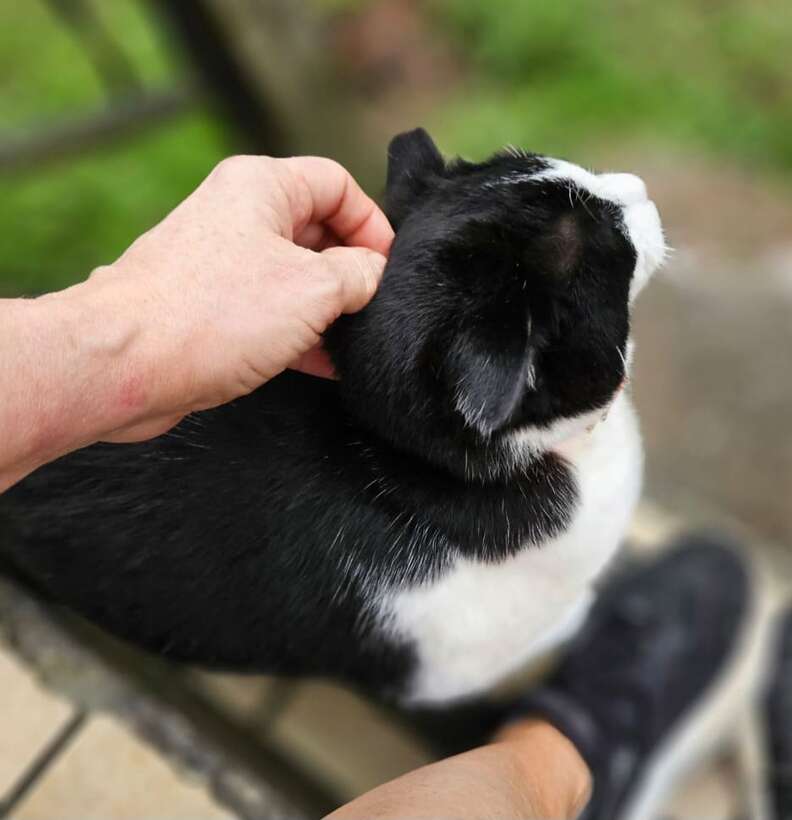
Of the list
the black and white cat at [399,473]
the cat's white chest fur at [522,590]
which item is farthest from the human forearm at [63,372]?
the cat's white chest fur at [522,590]

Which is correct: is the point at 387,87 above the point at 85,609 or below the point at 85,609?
below

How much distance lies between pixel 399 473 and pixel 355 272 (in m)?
0.21

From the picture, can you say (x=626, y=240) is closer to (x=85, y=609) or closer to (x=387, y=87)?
(x=85, y=609)

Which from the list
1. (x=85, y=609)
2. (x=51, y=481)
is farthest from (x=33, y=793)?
(x=51, y=481)

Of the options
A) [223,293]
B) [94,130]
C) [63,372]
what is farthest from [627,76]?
[63,372]

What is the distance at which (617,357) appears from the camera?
2.79ft

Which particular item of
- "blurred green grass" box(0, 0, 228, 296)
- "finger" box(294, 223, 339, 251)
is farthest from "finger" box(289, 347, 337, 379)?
"blurred green grass" box(0, 0, 228, 296)

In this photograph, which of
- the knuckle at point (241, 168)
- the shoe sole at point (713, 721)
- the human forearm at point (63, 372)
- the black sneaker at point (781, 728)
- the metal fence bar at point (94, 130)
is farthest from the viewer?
the metal fence bar at point (94, 130)

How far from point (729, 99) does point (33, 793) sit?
2.36m

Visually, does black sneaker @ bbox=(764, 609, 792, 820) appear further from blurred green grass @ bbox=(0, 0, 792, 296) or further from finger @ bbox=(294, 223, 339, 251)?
blurred green grass @ bbox=(0, 0, 792, 296)

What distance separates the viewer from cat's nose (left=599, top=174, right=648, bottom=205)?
→ 0.83m

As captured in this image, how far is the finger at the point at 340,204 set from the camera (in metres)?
0.82

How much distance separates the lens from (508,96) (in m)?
2.54

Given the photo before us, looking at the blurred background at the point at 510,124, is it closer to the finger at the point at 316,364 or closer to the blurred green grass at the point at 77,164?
the blurred green grass at the point at 77,164
